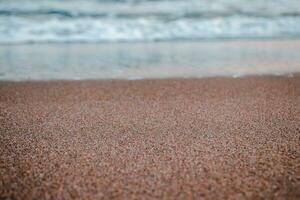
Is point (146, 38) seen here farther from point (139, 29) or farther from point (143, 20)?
point (143, 20)

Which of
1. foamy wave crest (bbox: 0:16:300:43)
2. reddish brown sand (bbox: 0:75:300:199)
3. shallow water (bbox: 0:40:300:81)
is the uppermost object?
foamy wave crest (bbox: 0:16:300:43)

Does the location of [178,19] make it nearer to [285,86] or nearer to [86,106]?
[285,86]

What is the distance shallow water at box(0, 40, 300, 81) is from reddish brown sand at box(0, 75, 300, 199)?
0.74 m

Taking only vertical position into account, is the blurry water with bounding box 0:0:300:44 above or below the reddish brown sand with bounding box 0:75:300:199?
above

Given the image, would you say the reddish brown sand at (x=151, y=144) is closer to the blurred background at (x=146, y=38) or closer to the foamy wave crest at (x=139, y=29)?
the blurred background at (x=146, y=38)

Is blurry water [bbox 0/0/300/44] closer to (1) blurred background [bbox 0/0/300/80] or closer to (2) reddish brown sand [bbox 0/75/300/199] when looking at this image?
(1) blurred background [bbox 0/0/300/80]

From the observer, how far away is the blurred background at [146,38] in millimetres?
3652

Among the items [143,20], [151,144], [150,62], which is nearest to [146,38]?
[143,20]

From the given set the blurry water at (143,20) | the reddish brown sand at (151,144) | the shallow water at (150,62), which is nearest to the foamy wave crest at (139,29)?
the blurry water at (143,20)

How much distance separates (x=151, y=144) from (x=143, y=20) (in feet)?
19.2

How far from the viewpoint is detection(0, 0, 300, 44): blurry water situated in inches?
260

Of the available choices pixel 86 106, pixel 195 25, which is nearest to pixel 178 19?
pixel 195 25

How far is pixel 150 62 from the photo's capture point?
4008mm

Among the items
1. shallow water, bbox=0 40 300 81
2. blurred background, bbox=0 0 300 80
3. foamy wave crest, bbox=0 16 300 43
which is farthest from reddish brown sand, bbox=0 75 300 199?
foamy wave crest, bbox=0 16 300 43
